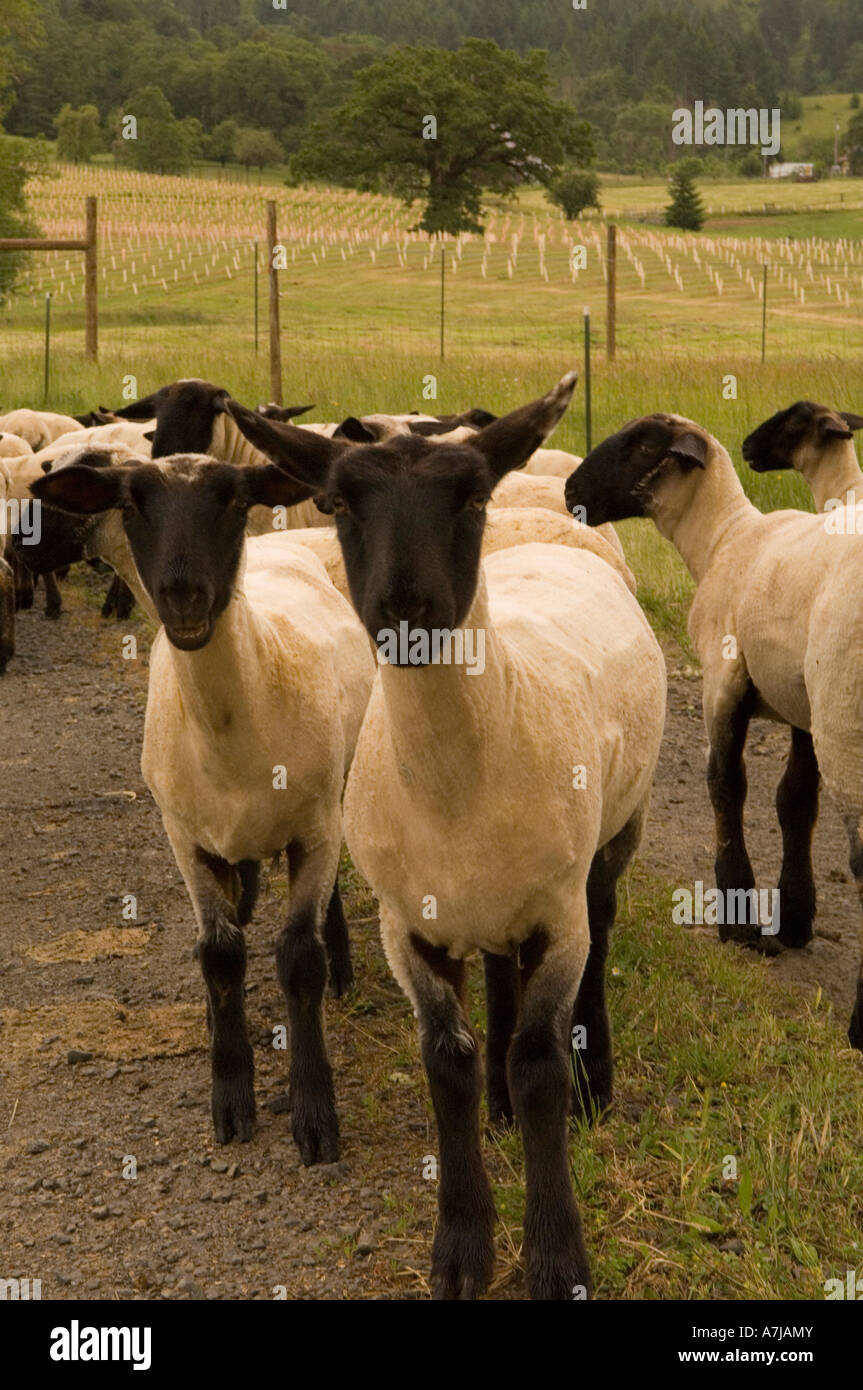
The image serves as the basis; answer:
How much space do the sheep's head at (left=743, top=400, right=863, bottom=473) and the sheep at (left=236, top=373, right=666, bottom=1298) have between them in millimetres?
3843

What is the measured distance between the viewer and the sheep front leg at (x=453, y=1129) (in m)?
3.53

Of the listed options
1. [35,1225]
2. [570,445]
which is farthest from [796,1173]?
[570,445]

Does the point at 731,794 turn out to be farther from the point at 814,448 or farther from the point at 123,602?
the point at 123,602

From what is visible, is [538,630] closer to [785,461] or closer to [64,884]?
[64,884]

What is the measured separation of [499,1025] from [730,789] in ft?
7.16

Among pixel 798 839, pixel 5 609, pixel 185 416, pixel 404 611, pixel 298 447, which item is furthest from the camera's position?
pixel 5 609

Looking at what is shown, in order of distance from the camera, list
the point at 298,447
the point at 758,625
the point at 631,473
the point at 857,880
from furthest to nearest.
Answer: the point at 631,473 < the point at 758,625 < the point at 857,880 < the point at 298,447

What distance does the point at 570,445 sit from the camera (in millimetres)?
15828

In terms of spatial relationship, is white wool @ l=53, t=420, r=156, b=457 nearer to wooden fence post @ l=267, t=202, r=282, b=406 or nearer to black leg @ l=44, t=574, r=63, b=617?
black leg @ l=44, t=574, r=63, b=617

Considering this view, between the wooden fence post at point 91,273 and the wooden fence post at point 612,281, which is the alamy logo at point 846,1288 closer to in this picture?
the wooden fence post at point 612,281

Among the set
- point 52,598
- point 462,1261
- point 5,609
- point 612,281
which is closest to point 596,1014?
point 462,1261

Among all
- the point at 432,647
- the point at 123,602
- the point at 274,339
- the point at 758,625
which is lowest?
the point at 123,602

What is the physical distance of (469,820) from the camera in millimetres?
3496

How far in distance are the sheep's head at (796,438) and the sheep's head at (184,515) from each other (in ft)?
12.0
